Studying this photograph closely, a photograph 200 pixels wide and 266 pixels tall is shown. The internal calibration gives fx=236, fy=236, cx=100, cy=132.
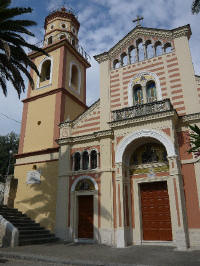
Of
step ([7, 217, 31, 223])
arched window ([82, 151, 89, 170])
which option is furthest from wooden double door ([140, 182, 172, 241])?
step ([7, 217, 31, 223])

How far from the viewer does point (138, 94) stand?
16.8m

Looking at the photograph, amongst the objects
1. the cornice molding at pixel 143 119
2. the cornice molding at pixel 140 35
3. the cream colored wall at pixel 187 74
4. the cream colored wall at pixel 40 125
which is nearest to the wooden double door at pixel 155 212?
the cornice molding at pixel 143 119

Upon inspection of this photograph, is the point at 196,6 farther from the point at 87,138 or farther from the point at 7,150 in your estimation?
the point at 7,150

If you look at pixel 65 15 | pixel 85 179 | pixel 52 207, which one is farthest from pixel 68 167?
pixel 65 15

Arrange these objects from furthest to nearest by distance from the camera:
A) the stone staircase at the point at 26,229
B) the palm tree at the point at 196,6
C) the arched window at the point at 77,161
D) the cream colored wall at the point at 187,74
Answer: the arched window at the point at 77,161, the cream colored wall at the point at 187,74, the stone staircase at the point at 26,229, the palm tree at the point at 196,6

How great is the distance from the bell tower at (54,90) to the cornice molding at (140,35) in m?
4.65

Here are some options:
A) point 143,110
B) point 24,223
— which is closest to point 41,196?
point 24,223

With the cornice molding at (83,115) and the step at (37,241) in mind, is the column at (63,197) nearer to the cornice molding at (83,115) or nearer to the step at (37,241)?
the step at (37,241)

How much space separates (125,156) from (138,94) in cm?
477

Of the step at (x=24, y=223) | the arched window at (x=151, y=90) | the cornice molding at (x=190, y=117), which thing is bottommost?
the step at (x=24, y=223)

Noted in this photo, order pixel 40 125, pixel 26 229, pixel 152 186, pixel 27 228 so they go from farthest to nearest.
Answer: pixel 40 125 < pixel 27 228 < pixel 26 229 < pixel 152 186

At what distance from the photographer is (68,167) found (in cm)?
1659

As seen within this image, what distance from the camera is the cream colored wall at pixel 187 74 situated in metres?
14.4

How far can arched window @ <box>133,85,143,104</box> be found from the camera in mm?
16500
